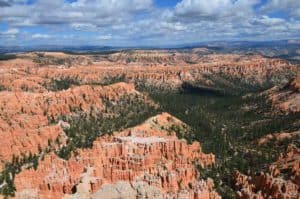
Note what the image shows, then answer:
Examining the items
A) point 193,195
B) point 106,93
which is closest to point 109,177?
point 193,195

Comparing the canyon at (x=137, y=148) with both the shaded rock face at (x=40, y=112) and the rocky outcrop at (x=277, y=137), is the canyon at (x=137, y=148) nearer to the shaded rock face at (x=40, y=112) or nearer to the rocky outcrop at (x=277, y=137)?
the shaded rock face at (x=40, y=112)

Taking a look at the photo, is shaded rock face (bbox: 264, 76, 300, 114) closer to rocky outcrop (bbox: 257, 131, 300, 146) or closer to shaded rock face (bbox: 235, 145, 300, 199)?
rocky outcrop (bbox: 257, 131, 300, 146)

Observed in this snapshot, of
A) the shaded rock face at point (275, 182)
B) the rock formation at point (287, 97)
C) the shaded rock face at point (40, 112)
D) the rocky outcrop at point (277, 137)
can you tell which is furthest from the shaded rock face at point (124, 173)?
the rock formation at point (287, 97)

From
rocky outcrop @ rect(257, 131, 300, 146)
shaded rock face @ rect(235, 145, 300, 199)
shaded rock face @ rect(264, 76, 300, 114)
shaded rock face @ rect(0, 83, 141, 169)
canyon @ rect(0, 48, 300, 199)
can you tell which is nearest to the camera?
shaded rock face @ rect(235, 145, 300, 199)

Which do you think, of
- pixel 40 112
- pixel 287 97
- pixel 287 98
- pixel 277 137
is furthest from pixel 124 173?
pixel 287 97

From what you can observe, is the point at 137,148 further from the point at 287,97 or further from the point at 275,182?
the point at 287,97

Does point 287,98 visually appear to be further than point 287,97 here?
No

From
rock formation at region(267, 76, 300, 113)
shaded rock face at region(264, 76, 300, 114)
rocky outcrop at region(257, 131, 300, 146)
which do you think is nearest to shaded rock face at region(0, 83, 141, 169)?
rocky outcrop at region(257, 131, 300, 146)
